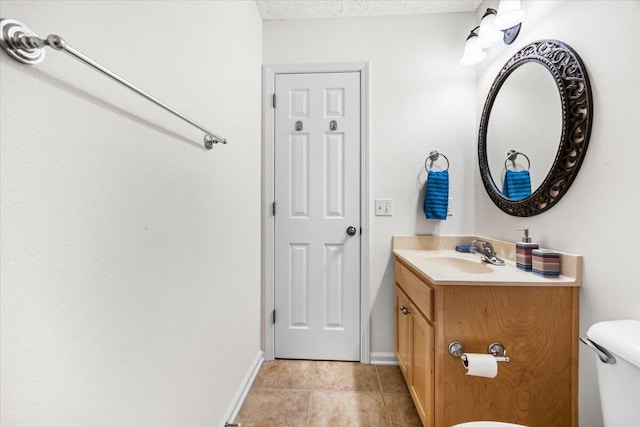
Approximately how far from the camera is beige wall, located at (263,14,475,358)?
76.9 inches

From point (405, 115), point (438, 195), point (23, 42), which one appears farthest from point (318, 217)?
point (23, 42)

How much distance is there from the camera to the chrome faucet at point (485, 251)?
4.92 ft

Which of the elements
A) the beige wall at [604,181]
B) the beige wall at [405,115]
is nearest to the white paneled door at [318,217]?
the beige wall at [405,115]

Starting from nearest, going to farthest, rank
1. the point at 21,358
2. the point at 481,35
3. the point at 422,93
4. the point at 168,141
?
the point at 21,358, the point at 168,141, the point at 481,35, the point at 422,93

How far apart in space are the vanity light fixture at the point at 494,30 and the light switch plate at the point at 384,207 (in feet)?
3.47

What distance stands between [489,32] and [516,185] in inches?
35.9

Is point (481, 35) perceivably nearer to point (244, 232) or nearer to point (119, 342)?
point (244, 232)

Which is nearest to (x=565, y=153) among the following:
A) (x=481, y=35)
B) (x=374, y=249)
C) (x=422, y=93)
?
(x=481, y=35)

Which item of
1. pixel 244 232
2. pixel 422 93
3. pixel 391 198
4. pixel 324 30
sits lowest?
pixel 244 232

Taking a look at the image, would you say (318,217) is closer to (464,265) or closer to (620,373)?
(464,265)

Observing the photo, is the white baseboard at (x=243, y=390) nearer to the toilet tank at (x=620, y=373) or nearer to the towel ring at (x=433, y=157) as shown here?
the toilet tank at (x=620, y=373)

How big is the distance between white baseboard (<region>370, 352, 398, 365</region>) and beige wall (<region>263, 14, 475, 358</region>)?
35mm

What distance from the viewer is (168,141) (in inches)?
35.3

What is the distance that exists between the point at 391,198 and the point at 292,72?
1183mm
